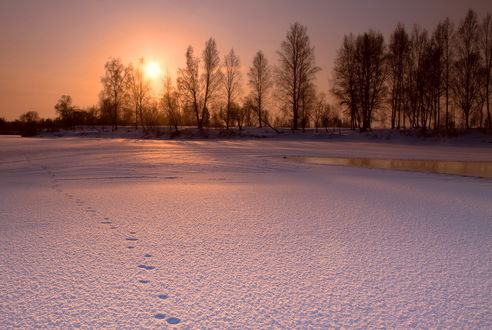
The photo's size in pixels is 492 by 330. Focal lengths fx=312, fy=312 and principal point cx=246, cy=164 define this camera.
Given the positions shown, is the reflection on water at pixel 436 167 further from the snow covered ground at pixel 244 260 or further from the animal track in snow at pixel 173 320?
the animal track in snow at pixel 173 320

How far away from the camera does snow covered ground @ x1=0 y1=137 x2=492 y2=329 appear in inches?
57.8

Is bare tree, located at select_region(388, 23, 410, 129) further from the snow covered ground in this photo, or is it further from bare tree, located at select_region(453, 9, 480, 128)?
the snow covered ground

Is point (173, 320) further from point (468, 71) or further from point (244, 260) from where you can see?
point (468, 71)

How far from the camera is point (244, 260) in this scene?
82.4 inches

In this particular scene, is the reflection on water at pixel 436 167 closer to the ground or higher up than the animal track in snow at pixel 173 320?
higher up

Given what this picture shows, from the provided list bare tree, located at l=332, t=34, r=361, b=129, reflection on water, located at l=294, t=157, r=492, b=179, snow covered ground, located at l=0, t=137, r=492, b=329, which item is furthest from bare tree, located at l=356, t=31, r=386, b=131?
snow covered ground, located at l=0, t=137, r=492, b=329

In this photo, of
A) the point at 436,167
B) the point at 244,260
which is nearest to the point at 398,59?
the point at 436,167

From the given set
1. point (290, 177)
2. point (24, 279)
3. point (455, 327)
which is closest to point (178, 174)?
point (290, 177)

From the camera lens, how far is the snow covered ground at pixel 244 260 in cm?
147

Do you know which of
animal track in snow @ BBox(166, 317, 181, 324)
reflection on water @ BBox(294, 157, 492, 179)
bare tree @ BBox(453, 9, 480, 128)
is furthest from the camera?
bare tree @ BBox(453, 9, 480, 128)

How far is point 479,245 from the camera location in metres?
2.39

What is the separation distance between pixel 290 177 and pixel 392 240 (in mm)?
3697

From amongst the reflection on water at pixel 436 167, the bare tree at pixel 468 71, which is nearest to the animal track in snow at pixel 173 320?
the reflection on water at pixel 436 167

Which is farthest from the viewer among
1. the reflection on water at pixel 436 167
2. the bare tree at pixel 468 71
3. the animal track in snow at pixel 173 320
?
the bare tree at pixel 468 71
